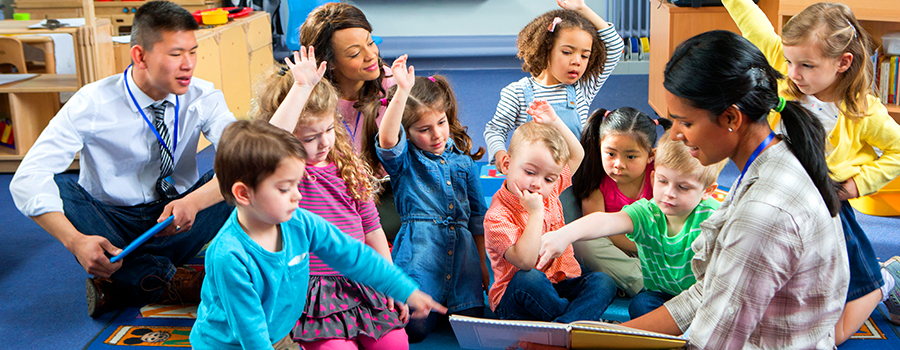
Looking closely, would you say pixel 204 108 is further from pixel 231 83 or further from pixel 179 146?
pixel 231 83

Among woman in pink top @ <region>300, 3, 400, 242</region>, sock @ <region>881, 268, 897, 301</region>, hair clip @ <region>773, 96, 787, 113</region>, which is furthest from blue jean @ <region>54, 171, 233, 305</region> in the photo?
sock @ <region>881, 268, 897, 301</region>

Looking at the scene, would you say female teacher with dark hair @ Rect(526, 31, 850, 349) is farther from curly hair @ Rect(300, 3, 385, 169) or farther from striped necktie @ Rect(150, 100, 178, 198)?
striped necktie @ Rect(150, 100, 178, 198)

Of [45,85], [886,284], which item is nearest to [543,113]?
[886,284]

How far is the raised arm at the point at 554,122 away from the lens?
1.86 m

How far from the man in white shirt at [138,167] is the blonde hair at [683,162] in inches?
52.8

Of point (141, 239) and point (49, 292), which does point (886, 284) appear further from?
point (49, 292)

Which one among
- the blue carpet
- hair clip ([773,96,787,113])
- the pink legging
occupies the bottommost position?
the blue carpet

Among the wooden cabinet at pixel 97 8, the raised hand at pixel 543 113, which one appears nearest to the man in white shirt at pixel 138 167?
the raised hand at pixel 543 113

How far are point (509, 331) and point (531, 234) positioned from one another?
1.26 feet

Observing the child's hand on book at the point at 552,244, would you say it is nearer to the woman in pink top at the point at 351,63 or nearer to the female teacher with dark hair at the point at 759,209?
the female teacher with dark hair at the point at 759,209

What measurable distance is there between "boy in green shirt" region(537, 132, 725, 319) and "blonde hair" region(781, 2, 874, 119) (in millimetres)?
627

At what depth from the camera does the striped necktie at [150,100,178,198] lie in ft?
7.08

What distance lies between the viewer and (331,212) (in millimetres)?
1718

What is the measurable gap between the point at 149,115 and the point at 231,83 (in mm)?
2005
